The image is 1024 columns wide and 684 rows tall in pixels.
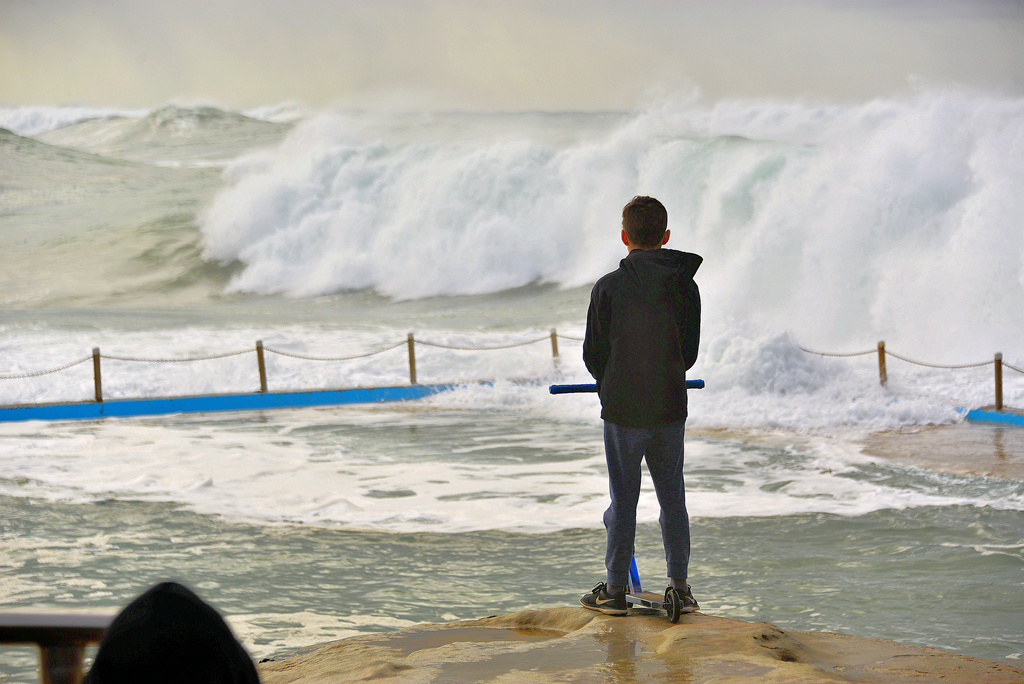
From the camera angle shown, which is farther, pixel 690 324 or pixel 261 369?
pixel 261 369

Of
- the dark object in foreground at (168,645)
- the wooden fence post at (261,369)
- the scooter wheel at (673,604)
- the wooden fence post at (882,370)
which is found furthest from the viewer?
the wooden fence post at (261,369)

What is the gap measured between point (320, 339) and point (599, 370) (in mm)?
15914

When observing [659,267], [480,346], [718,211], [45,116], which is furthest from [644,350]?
[45,116]

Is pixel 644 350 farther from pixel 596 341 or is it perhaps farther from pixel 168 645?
pixel 168 645

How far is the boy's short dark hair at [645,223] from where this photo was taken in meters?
3.11

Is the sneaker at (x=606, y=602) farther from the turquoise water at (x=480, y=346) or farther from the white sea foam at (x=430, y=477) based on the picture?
the white sea foam at (x=430, y=477)

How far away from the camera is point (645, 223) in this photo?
3107mm

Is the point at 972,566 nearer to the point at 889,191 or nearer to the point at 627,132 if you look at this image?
the point at 889,191

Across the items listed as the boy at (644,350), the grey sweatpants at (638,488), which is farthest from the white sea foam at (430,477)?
the boy at (644,350)

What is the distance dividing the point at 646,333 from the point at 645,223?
1.16 ft

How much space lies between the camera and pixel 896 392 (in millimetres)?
10859

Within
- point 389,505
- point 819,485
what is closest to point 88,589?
point 389,505

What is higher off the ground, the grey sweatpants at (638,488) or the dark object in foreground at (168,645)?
the dark object in foreground at (168,645)

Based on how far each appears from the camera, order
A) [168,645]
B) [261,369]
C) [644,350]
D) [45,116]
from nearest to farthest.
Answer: [168,645]
[644,350]
[261,369]
[45,116]
